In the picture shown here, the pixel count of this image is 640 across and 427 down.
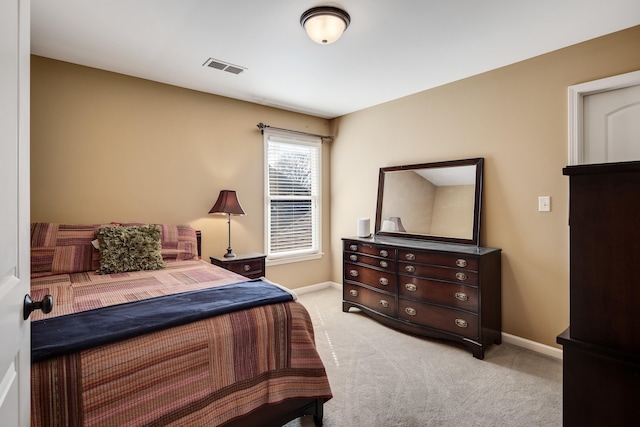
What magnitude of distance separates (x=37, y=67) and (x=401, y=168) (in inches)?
141

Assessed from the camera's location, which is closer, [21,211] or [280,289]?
[21,211]

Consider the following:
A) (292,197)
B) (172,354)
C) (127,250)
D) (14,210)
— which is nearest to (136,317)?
(172,354)

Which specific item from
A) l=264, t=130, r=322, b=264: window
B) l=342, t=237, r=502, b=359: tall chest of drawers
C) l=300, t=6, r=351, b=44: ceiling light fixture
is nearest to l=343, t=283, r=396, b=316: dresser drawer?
l=342, t=237, r=502, b=359: tall chest of drawers

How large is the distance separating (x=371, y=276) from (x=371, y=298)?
24cm

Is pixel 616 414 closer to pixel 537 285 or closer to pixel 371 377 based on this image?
pixel 371 377

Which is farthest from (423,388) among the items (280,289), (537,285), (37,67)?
(37,67)

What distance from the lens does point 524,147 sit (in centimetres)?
281

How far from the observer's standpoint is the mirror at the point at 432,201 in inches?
124

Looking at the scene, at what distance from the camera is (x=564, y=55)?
2.57 meters

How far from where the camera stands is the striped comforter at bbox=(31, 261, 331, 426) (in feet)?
3.84

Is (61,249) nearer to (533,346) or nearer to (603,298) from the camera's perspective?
(603,298)

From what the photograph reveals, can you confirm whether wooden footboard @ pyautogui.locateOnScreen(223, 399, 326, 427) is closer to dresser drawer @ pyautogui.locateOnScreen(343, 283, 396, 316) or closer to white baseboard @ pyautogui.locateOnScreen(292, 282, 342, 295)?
dresser drawer @ pyautogui.locateOnScreen(343, 283, 396, 316)

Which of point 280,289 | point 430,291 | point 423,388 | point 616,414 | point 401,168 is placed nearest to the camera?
point 616,414

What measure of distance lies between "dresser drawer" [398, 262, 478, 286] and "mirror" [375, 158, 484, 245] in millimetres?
485
